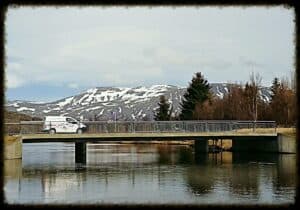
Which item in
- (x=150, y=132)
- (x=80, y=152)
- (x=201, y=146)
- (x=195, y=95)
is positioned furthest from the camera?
(x=195, y=95)

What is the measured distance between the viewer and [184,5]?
94.7 inches

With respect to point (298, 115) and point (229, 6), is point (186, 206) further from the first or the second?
point (229, 6)

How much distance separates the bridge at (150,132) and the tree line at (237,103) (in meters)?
4.31

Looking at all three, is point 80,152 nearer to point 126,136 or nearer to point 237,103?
point 126,136

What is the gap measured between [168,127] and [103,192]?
21730mm

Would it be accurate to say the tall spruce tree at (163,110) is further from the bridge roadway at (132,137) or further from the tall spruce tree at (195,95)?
the bridge roadway at (132,137)

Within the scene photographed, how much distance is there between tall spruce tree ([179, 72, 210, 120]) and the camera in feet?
215

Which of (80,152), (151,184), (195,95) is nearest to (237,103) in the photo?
(195,95)

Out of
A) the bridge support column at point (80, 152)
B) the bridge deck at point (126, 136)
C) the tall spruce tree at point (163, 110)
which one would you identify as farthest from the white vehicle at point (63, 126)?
the tall spruce tree at point (163, 110)

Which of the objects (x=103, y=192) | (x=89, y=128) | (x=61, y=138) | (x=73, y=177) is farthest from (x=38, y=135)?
(x=103, y=192)

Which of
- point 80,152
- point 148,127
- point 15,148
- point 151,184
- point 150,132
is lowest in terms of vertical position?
point 151,184

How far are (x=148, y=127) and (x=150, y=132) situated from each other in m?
0.51

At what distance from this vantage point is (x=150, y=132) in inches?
Result: 1566

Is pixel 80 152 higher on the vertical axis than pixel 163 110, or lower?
lower
